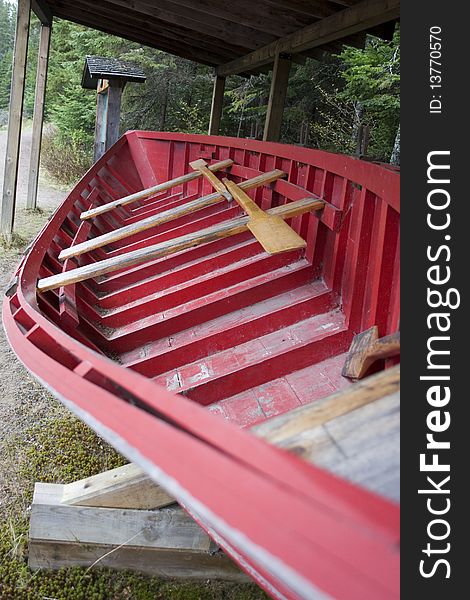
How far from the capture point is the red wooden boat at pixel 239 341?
80cm

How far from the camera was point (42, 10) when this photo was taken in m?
9.00

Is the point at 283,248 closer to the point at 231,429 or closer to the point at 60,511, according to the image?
the point at 60,511

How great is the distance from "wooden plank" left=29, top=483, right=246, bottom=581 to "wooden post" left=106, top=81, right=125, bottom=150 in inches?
287

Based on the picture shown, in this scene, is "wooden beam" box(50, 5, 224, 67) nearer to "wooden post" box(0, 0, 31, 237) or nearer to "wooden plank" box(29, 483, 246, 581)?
"wooden post" box(0, 0, 31, 237)

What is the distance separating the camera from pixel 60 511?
273 cm

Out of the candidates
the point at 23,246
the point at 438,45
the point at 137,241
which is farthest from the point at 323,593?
the point at 23,246

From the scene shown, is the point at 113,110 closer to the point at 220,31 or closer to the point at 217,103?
the point at 220,31

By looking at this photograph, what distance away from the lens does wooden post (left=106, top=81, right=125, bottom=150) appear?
870 cm

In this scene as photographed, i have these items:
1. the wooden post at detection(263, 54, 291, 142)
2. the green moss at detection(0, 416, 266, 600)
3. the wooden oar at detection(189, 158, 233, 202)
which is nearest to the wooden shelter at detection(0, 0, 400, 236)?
the wooden post at detection(263, 54, 291, 142)

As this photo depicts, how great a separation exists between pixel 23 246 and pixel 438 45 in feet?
25.4

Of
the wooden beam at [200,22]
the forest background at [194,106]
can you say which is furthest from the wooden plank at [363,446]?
the forest background at [194,106]

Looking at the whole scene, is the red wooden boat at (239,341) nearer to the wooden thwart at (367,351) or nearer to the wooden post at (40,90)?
the wooden thwart at (367,351)

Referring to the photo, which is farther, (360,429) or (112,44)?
(112,44)

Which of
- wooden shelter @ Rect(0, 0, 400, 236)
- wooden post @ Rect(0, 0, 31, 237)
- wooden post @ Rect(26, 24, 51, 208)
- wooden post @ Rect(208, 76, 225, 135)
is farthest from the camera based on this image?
wooden post @ Rect(208, 76, 225, 135)
